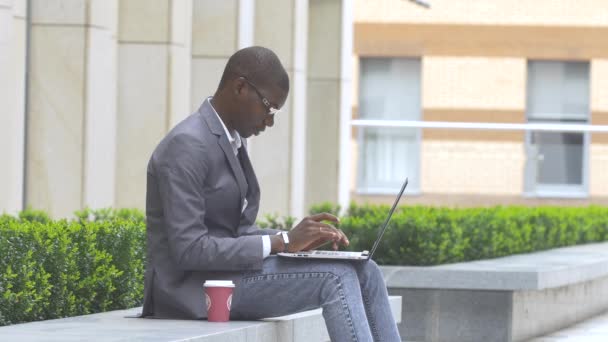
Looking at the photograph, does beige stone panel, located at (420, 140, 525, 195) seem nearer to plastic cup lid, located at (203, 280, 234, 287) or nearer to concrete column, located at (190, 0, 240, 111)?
concrete column, located at (190, 0, 240, 111)

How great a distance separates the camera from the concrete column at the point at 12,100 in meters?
10.0

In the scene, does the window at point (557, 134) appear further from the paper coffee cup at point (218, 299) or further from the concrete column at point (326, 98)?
the paper coffee cup at point (218, 299)

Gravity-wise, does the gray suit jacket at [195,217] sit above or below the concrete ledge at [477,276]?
above

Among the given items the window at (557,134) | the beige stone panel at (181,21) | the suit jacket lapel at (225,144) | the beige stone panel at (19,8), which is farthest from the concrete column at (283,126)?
the window at (557,134)

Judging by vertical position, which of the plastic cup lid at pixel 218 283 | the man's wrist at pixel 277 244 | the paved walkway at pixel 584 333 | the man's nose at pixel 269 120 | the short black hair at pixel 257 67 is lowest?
the paved walkway at pixel 584 333

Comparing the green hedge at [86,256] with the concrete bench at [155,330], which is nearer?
the concrete bench at [155,330]

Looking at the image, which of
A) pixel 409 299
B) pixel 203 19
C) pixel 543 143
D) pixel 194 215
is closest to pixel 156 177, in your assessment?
pixel 194 215

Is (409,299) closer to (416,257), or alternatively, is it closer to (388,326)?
(416,257)

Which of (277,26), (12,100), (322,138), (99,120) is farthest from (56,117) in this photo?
(322,138)

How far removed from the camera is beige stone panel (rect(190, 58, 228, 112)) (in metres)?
13.4

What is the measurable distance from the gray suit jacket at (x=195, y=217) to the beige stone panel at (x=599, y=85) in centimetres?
2273

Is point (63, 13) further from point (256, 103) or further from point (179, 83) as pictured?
point (256, 103)

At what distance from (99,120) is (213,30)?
8.80ft

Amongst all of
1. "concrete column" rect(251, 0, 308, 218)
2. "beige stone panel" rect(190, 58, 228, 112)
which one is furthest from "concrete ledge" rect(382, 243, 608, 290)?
"concrete column" rect(251, 0, 308, 218)
